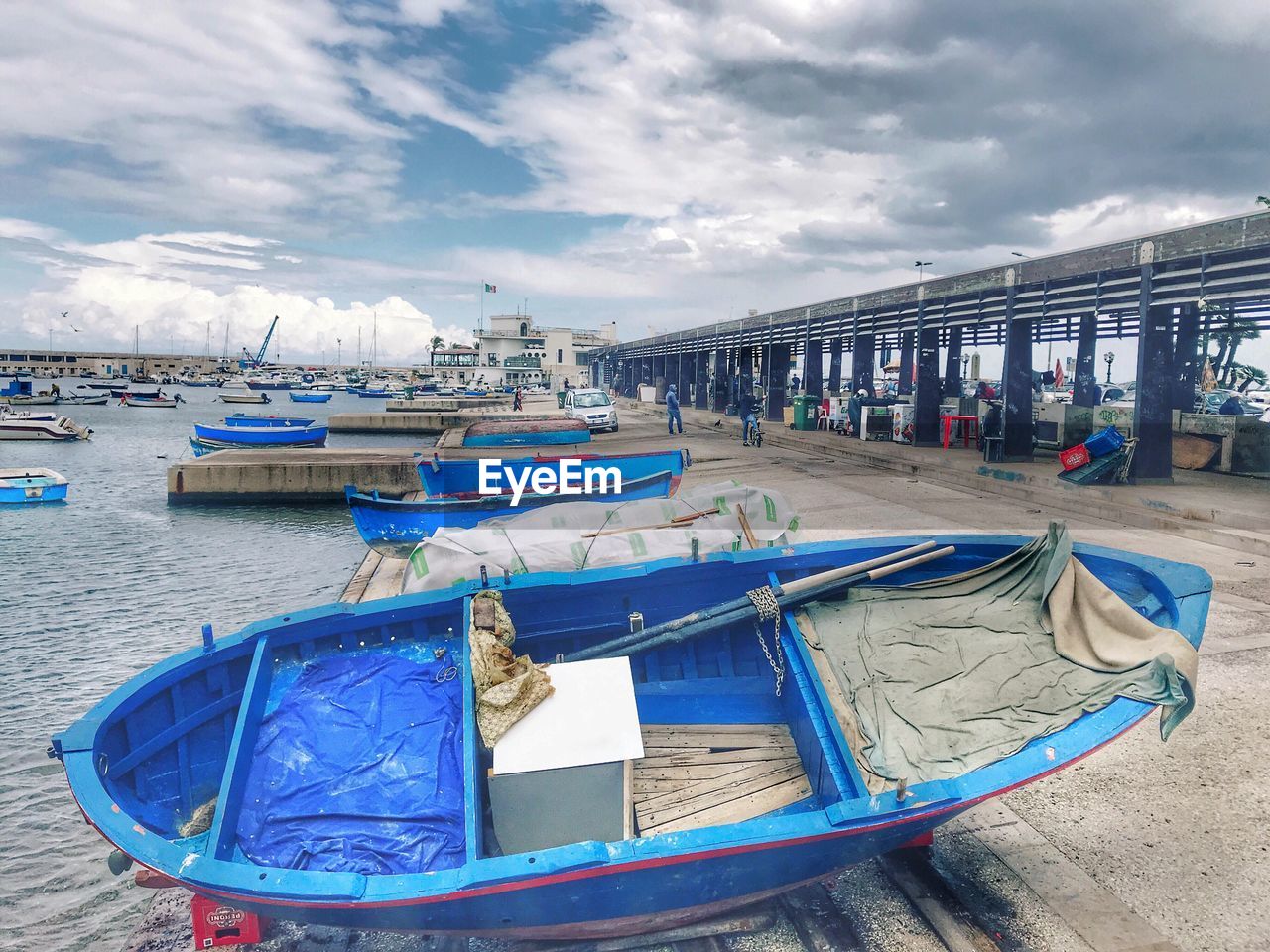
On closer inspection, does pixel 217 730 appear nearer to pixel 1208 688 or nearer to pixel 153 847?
pixel 153 847

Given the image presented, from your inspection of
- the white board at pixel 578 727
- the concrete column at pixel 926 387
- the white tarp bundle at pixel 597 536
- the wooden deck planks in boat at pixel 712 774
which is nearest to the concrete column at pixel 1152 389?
the concrete column at pixel 926 387

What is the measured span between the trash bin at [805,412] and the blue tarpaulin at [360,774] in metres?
27.7

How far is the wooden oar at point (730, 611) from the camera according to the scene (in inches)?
230

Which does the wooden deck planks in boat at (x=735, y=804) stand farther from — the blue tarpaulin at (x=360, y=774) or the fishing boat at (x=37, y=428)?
the fishing boat at (x=37, y=428)

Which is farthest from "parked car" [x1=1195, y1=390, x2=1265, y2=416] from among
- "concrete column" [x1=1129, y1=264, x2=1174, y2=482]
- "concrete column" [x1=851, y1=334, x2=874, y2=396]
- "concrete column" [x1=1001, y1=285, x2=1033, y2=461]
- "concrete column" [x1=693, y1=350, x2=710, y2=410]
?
"concrete column" [x1=693, y1=350, x2=710, y2=410]

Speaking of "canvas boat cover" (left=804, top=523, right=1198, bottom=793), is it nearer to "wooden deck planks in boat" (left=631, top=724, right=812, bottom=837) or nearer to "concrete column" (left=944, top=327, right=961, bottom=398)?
"wooden deck planks in boat" (left=631, top=724, right=812, bottom=837)

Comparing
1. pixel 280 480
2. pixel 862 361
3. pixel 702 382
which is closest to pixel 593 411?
pixel 862 361

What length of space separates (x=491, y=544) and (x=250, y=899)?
4421 mm

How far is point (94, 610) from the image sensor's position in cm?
1405

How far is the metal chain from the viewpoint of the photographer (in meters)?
5.71

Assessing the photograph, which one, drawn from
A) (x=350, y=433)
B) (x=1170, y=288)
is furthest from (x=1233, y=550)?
(x=350, y=433)

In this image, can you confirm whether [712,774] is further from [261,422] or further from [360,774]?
[261,422]

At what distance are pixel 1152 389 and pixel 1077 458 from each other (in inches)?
80.9

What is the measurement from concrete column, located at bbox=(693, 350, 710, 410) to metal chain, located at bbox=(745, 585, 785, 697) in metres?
44.6
